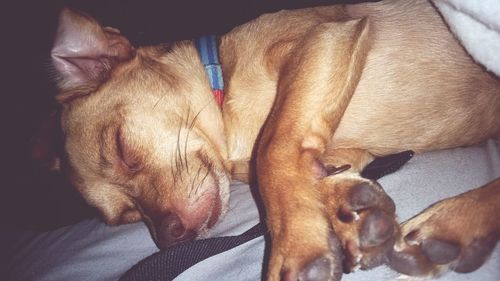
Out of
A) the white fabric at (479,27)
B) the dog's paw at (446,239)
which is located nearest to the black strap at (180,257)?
the dog's paw at (446,239)

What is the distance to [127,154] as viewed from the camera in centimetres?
223

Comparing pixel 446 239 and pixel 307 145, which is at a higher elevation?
pixel 307 145

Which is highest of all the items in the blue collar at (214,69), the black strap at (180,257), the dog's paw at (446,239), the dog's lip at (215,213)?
the blue collar at (214,69)

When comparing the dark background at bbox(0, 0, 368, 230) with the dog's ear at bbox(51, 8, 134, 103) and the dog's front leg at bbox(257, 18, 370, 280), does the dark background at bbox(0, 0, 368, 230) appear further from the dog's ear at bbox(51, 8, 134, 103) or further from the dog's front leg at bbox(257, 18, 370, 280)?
the dog's front leg at bbox(257, 18, 370, 280)

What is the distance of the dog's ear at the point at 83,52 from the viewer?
2193 millimetres

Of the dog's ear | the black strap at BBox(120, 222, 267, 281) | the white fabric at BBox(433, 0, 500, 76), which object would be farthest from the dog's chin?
the white fabric at BBox(433, 0, 500, 76)

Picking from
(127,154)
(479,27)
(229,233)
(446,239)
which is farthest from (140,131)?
(479,27)

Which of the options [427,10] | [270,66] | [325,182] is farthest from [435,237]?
[427,10]

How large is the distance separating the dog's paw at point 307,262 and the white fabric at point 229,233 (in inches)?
4.5

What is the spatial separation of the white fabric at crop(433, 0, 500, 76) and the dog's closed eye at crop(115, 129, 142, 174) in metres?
1.82

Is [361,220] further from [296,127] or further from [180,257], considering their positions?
[180,257]

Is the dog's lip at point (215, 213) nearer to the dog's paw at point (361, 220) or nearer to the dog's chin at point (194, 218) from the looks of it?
the dog's chin at point (194, 218)

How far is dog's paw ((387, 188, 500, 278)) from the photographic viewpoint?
1.31 m

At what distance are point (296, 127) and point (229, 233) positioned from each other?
2.27 feet
